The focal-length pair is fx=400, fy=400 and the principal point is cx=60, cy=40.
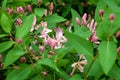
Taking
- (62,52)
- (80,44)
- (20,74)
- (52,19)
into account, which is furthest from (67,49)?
(52,19)

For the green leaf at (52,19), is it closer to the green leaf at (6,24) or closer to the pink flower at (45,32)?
the pink flower at (45,32)

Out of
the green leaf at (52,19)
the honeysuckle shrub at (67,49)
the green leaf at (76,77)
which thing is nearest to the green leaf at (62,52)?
the honeysuckle shrub at (67,49)

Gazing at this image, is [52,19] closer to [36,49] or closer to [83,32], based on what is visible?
[36,49]

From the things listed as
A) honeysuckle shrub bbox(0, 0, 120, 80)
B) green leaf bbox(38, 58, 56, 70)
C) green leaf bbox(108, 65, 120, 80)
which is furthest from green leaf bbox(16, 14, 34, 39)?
green leaf bbox(108, 65, 120, 80)

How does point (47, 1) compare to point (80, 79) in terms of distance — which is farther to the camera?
point (47, 1)

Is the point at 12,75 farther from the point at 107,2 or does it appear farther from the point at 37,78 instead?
the point at 107,2

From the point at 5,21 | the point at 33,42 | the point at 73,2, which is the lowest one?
the point at 73,2

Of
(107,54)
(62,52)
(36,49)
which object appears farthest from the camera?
(36,49)

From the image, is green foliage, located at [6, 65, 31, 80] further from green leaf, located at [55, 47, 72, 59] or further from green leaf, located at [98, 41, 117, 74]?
green leaf, located at [98, 41, 117, 74]

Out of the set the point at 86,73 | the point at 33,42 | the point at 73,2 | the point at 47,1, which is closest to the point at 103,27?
the point at 86,73
